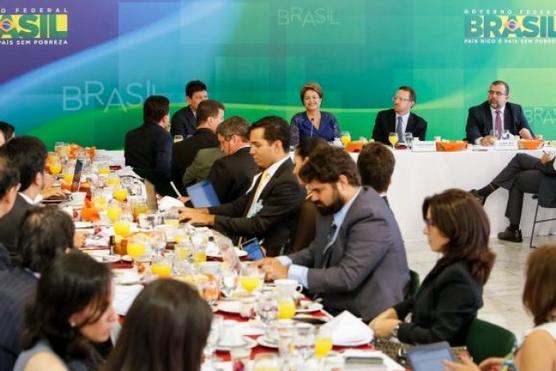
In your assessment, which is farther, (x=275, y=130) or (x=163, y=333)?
(x=275, y=130)

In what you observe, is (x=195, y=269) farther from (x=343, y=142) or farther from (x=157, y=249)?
(x=343, y=142)

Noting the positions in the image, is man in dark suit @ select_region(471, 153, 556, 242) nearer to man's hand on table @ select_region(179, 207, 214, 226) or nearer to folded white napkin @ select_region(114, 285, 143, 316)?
man's hand on table @ select_region(179, 207, 214, 226)

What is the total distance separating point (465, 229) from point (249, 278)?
0.95 meters

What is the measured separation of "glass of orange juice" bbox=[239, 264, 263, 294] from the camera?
4156mm

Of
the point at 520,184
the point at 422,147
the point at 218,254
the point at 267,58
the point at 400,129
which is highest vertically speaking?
the point at 267,58

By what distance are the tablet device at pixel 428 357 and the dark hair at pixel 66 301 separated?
3.16 ft

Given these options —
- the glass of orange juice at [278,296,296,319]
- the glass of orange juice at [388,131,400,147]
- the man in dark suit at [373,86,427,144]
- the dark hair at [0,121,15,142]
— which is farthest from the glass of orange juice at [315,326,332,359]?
the man in dark suit at [373,86,427,144]

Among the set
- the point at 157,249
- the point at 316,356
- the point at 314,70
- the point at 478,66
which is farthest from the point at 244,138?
the point at 478,66

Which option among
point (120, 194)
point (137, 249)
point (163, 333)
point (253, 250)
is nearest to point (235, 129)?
point (120, 194)

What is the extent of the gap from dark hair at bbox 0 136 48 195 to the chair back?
8.41ft

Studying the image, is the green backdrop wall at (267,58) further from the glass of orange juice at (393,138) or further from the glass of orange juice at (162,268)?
the glass of orange juice at (162,268)

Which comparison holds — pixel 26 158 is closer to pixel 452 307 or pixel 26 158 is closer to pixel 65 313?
pixel 452 307

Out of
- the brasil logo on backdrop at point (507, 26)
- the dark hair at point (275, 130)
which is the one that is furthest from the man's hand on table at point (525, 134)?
the dark hair at point (275, 130)

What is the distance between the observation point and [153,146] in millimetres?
9227
